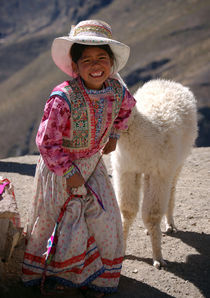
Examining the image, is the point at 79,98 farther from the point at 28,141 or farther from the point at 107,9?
the point at 107,9

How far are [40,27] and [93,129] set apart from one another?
473 ft

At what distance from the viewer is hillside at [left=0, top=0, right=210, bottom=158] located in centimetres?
6270

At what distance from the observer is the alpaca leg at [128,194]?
10.8 feet

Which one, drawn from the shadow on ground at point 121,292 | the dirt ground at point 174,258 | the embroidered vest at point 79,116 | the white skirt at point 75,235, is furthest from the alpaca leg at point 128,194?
the embroidered vest at point 79,116

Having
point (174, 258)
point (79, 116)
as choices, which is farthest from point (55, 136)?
point (174, 258)

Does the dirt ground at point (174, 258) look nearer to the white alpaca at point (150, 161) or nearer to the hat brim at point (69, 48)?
the white alpaca at point (150, 161)

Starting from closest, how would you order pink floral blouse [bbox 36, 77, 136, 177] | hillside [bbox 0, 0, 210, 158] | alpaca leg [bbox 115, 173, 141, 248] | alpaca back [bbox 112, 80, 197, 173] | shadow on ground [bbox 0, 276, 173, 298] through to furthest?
pink floral blouse [bbox 36, 77, 136, 177]
shadow on ground [bbox 0, 276, 173, 298]
alpaca back [bbox 112, 80, 197, 173]
alpaca leg [bbox 115, 173, 141, 248]
hillside [bbox 0, 0, 210, 158]

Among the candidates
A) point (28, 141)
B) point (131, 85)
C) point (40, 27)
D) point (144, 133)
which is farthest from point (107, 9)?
point (144, 133)

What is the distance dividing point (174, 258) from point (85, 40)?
204 cm

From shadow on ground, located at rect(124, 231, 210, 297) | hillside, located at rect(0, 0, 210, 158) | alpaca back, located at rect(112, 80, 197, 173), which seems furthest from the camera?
hillside, located at rect(0, 0, 210, 158)

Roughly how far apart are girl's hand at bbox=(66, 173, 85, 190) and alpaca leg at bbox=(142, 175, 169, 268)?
0.96 metres

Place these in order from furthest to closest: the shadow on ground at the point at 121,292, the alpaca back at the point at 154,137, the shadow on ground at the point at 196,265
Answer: the alpaca back at the point at 154,137
the shadow on ground at the point at 196,265
the shadow on ground at the point at 121,292

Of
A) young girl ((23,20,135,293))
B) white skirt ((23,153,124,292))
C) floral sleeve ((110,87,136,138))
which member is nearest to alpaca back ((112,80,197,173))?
floral sleeve ((110,87,136,138))

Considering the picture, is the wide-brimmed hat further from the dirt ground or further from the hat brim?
the dirt ground
